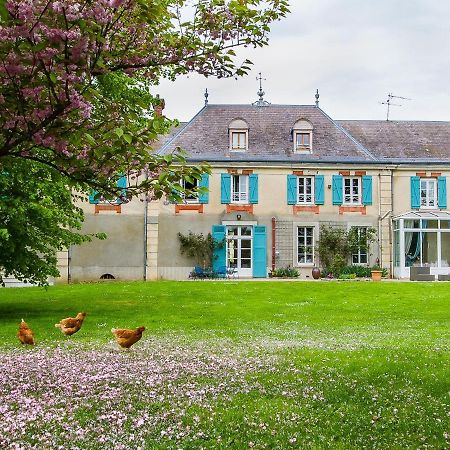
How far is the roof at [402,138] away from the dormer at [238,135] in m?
5.97

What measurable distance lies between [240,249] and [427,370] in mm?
22150

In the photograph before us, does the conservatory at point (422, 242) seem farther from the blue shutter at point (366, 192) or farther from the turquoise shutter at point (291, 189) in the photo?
the turquoise shutter at point (291, 189)

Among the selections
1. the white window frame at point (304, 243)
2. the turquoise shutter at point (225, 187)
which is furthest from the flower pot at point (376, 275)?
the turquoise shutter at point (225, 187)

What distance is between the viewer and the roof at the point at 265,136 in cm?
2959

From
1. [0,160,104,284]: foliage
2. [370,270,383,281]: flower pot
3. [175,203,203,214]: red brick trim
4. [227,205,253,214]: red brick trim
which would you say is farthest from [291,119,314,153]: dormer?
[0,160,104,284]: foliage

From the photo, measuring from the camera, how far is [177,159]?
4.97 m

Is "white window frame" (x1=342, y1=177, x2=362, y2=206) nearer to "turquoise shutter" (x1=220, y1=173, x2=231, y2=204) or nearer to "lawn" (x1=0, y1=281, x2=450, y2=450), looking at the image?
"turquoise shutter" (x1=220, y1=173, x2=231, y2=204)

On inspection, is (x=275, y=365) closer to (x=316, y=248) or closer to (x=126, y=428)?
(x=126, y=428)

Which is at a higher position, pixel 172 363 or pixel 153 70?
pixel 153 70

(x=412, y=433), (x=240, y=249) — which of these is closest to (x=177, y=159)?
(x=412, y=433)

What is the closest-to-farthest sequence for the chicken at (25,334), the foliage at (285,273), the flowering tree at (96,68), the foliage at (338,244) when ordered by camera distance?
the flowering tree at (96,68)
the chicken at (25,334)
the foliage at (285,273)
the foliage at (338,244)

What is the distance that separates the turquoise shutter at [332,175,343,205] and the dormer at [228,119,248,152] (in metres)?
4.43

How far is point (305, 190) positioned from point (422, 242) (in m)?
5.94

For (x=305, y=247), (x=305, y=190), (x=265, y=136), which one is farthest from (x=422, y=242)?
(x=265, y=136)
